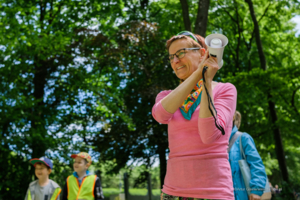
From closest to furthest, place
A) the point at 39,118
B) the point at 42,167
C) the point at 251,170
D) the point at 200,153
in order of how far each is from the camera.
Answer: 1. the point at 200,153
2. the point at 251,170
3. the point at 42,167
4. the point at 39,118

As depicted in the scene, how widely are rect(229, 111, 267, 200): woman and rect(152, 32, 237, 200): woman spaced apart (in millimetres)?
1791

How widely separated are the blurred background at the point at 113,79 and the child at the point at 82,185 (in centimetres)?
398

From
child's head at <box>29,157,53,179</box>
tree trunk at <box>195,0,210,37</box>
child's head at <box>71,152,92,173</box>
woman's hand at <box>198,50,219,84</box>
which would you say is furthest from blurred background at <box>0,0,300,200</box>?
woman's hand at <box>198,50,219,84</box>

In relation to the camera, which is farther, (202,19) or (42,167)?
(202,19)

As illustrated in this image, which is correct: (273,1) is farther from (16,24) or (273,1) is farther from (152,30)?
(16,24)

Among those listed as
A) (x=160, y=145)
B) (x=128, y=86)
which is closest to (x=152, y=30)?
(x=128, y=86)

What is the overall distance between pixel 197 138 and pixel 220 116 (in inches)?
6.6

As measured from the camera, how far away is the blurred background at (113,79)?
9578 mm

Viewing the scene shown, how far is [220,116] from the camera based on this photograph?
5.11 feet

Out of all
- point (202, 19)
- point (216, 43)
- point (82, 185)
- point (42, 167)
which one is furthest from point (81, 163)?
point (216, 43)

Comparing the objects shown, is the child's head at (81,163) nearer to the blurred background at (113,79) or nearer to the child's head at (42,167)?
the child's head at (42,167)

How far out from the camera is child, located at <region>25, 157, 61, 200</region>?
5824 millimetres

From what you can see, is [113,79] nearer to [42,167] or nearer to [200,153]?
[42,167]

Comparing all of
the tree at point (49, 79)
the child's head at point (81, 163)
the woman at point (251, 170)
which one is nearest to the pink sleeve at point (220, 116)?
the woman at point (251, 170)
